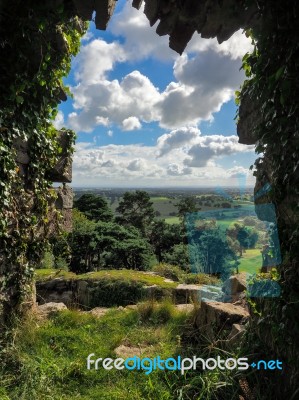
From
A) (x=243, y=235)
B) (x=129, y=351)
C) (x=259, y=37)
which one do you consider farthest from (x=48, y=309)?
(x=259, y=37)

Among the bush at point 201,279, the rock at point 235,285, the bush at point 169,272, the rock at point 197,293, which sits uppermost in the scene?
the rock at point 235,285

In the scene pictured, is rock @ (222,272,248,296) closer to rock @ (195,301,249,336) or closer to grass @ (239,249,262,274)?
rock @ (195,301,249,336)

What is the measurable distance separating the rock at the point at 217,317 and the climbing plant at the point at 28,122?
237cm

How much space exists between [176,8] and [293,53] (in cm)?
109

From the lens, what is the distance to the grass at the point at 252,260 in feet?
12.3

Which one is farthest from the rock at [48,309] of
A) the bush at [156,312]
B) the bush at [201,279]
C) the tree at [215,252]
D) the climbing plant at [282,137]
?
the bush at [201,279]

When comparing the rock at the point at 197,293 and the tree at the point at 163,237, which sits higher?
the rock at the point at 197,293

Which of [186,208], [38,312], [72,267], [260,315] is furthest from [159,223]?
[260,315]

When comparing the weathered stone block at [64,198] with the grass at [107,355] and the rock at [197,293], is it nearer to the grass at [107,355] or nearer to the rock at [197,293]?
the grass at [107,355]

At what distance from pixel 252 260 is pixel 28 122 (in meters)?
3.10

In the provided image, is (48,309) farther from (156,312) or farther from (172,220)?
(172,220)

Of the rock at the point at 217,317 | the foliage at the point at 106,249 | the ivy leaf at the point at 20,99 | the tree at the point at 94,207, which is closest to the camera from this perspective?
the ivy leaf at the point at 20,99

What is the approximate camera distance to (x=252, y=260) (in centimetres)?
390

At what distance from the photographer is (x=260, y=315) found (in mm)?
3295
